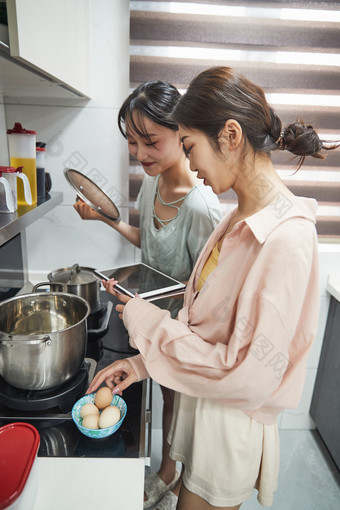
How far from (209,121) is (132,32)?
967 millimetres

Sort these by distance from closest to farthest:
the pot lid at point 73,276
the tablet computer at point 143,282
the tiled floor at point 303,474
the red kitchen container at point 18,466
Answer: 1. the red kitchen container at point 18,466
2. the tablet computer at point 143,282
3. the pot lid at point 73,276
4. the tiled floor at point 303,474

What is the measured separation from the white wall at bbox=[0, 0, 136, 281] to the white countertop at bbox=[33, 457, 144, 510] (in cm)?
112

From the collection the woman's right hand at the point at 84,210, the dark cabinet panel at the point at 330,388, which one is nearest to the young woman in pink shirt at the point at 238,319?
the woman's right hand at the point at 84,210

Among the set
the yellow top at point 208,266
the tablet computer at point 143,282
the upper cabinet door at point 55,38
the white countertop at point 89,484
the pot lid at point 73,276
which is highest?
the upper cabinet door at point 55,38

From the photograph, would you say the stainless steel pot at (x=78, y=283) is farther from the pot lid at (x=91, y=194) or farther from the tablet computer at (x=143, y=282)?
the pot lid at (x=91, y=194)

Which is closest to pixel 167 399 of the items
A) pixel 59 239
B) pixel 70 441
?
pixel 70 441

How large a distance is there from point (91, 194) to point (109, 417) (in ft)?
2.69

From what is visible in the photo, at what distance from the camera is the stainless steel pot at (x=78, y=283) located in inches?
45.9

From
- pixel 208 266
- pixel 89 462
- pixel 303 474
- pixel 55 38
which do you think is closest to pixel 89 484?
pixel 89 462

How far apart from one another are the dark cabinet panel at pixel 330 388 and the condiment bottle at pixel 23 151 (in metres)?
1.47

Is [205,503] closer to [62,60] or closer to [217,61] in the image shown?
[62,60]

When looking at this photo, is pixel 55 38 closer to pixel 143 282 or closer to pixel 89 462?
pixel 143 282

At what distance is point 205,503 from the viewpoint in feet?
3.01

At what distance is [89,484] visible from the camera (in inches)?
27.8
